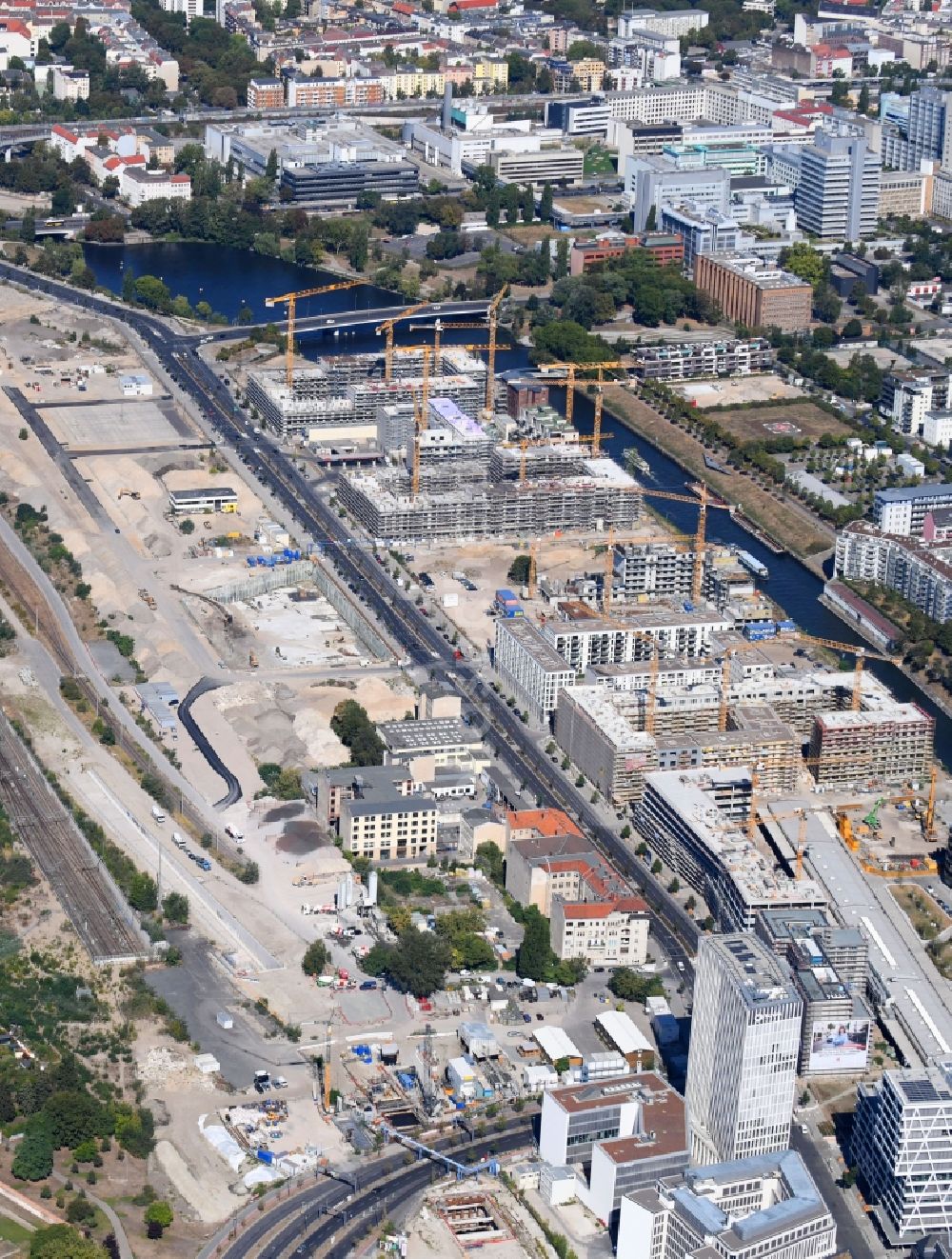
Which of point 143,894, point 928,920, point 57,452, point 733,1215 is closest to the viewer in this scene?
point 733,1215

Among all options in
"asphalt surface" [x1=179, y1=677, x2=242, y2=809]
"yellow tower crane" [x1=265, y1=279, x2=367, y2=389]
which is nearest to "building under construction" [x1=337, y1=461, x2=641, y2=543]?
"yellow tower crane" [x1=265, y1=279, x2=367, y2=389]

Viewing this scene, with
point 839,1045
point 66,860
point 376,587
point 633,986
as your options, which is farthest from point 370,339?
point 839,1045

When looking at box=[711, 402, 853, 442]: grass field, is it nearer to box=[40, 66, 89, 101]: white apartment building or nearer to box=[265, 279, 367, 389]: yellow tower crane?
box=[265, 279, 367, 389]: yellow tower crane

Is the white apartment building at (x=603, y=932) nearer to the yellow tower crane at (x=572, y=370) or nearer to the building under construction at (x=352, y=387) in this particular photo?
the yellow tower crane at (x=572, y=370)

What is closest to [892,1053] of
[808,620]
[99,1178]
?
[99,1178]

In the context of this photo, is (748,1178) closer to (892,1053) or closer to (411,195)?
(892,1053)

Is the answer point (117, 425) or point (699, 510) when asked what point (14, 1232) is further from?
point (117, 425)
